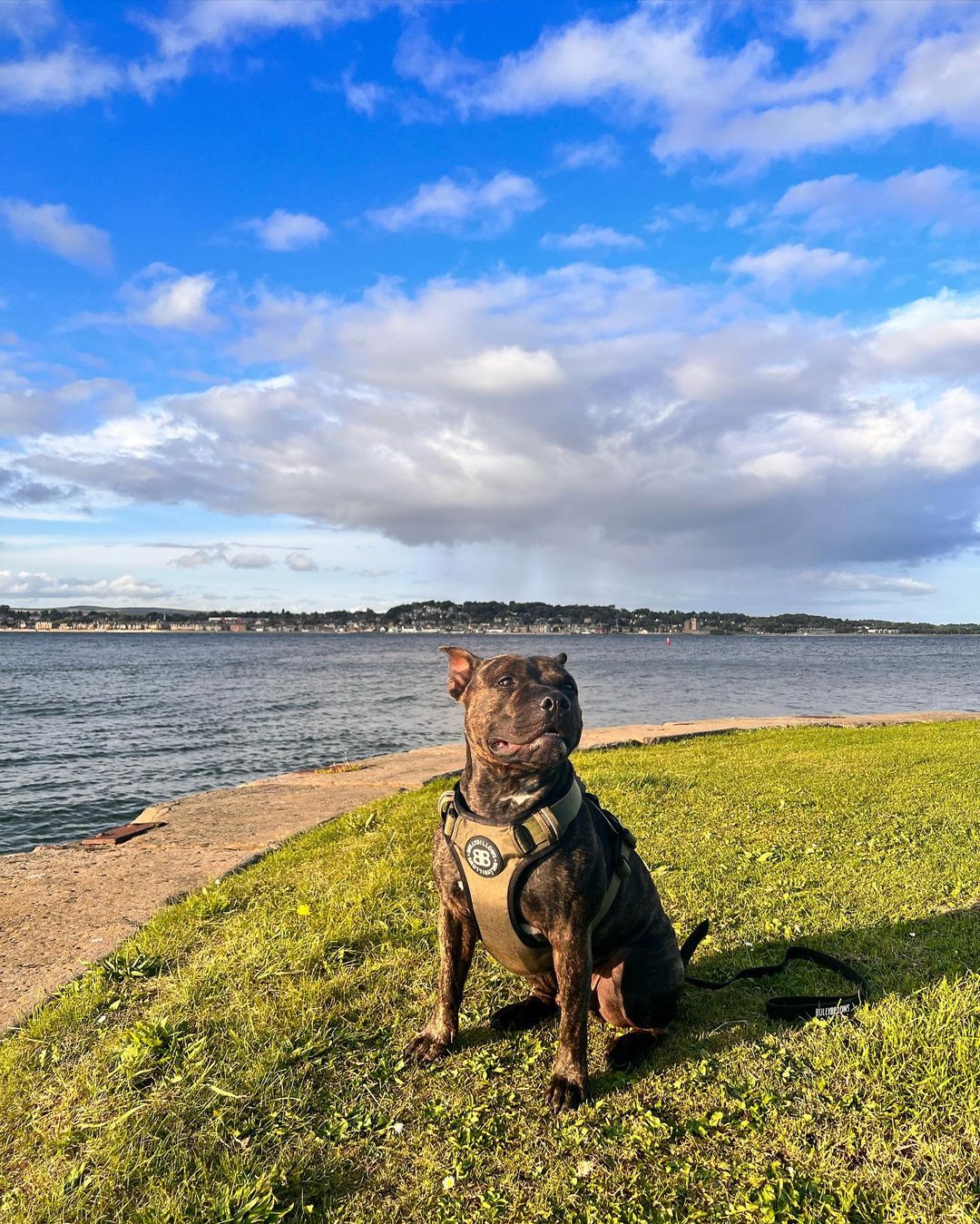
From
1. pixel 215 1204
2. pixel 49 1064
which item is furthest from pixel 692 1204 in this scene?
pixel 49 1064

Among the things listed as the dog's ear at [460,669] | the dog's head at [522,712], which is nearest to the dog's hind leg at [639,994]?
the dog's head at [522,712]

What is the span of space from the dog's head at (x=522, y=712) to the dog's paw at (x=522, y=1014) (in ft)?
5.38

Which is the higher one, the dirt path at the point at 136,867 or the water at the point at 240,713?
the dirt path at the point at 136,867

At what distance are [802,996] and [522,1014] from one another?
1.58 metres

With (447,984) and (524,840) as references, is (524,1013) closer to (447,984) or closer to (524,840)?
(447,984)

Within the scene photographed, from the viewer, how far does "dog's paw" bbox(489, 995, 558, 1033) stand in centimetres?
402

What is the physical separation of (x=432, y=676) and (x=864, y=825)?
161ft

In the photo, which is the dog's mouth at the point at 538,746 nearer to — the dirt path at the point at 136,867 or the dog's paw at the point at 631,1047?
the dog's paw at the point at 631,1047

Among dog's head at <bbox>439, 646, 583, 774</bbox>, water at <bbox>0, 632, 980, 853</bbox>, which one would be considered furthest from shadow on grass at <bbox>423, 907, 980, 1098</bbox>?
water at <bbox>0, 632, 980, 853</bbox>

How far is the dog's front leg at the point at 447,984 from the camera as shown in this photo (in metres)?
3.68

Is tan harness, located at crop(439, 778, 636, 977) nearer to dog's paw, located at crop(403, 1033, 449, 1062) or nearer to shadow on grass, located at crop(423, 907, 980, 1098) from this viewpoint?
dog's paw, located at crop(403, 1033, 449, 1062)

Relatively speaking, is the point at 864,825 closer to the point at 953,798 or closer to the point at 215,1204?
the point at 953,798

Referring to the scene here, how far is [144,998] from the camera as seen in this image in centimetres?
439

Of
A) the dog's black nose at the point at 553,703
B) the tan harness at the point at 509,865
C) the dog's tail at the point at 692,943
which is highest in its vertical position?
the dog's black nose at the point at 553,703
